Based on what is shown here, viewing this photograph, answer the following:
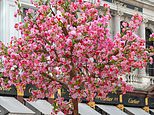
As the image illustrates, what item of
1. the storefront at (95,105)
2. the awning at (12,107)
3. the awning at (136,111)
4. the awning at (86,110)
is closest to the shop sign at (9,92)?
the storefront at (95,105)

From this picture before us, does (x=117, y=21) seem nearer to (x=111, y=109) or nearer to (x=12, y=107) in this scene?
(x=111, y=109)

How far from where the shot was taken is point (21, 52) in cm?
1673

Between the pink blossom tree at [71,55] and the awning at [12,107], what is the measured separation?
15.9 feet

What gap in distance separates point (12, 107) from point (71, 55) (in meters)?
Answer: 6.71

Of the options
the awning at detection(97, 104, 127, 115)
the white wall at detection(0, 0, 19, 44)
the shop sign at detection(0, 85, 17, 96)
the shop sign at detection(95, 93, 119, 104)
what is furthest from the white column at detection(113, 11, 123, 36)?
the shop sign at detection(0, 85, 17, 96)

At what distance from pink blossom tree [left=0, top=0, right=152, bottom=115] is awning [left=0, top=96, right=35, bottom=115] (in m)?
4.84

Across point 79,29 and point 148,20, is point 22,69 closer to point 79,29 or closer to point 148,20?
point 79,29

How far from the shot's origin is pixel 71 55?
54.1 feet

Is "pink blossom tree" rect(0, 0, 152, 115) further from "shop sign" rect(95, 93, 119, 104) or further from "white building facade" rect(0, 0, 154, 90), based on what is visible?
"shop sign" rect(95, 93, 119, 104)

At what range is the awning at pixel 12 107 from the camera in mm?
21781

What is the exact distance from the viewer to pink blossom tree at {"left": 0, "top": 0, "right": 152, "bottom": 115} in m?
16.4

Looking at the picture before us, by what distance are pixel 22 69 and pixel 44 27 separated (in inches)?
57.6

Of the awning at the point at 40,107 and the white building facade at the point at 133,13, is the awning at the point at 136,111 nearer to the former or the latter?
the white building facade at the point at 133,13

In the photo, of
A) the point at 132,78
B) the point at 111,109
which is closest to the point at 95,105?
the point at 111,109
